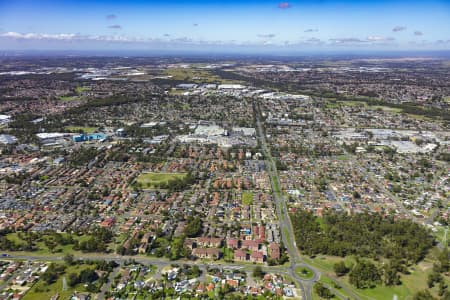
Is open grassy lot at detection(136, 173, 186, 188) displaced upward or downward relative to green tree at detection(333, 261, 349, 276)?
upward

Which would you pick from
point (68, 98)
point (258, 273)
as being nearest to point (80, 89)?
point (68, 98)

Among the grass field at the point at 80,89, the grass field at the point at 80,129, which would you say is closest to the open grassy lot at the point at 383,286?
the grass field at the point at 80,129

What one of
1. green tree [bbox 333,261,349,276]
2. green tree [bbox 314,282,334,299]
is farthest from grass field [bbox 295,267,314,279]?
green tree [bbox 333,261,349,276]

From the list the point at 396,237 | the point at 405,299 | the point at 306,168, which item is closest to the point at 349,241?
the point at 396,237

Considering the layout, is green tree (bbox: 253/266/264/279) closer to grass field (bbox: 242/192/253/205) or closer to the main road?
the main road

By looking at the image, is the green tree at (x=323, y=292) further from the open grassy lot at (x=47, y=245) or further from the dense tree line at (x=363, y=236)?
the open grassy lot at (x=47, y=245)

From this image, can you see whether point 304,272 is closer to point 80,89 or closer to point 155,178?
point 155,178
